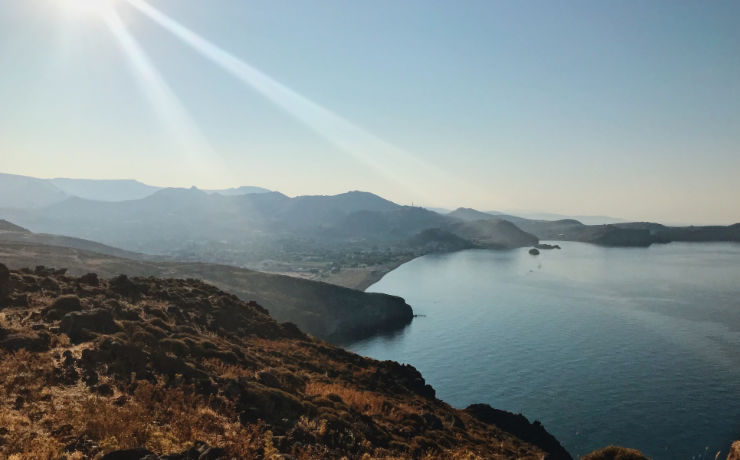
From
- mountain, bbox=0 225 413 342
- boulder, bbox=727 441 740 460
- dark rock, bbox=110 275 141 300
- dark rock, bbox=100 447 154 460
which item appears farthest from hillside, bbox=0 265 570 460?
mountain, bbox=0 225 413 342

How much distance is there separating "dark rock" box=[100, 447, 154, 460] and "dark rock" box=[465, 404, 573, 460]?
3463 centimetres

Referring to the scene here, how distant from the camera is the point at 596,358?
78.9m

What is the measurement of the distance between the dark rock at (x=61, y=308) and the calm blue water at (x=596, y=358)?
54356 millimetres

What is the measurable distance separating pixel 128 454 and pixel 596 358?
89.0 meters

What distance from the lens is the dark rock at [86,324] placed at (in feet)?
66.8

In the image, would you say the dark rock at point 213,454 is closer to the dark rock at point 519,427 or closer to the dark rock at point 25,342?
the dark rock at point 25,342

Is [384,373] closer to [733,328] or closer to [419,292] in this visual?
[733,328]

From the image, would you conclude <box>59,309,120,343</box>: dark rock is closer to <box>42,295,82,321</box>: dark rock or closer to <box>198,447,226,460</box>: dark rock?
<box>42,295,82,321</box>: dark rock

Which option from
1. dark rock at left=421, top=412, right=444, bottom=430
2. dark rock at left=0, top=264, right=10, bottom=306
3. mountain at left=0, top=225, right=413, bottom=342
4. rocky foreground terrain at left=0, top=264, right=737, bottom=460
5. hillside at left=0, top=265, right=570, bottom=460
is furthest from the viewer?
mountain at left=0, top=225, right=413, bottom=342

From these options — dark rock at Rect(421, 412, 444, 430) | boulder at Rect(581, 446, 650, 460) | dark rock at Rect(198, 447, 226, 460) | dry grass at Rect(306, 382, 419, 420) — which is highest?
dark rock at Rect(198, 447, 226, 460)

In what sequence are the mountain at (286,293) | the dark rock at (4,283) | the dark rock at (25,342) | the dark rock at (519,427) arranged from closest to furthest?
the dark rock at (25,342) → the dark rock at (4,283) → the dark rock at (519,427) → the mountain at (286,293)

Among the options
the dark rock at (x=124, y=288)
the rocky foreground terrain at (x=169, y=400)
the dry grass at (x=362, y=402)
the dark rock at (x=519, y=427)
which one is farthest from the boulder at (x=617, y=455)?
the dark rock at (x=124, y=288)

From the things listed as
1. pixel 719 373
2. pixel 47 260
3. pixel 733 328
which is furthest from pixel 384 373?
pixel 733 328

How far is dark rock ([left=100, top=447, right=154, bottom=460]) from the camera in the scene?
1009cm
